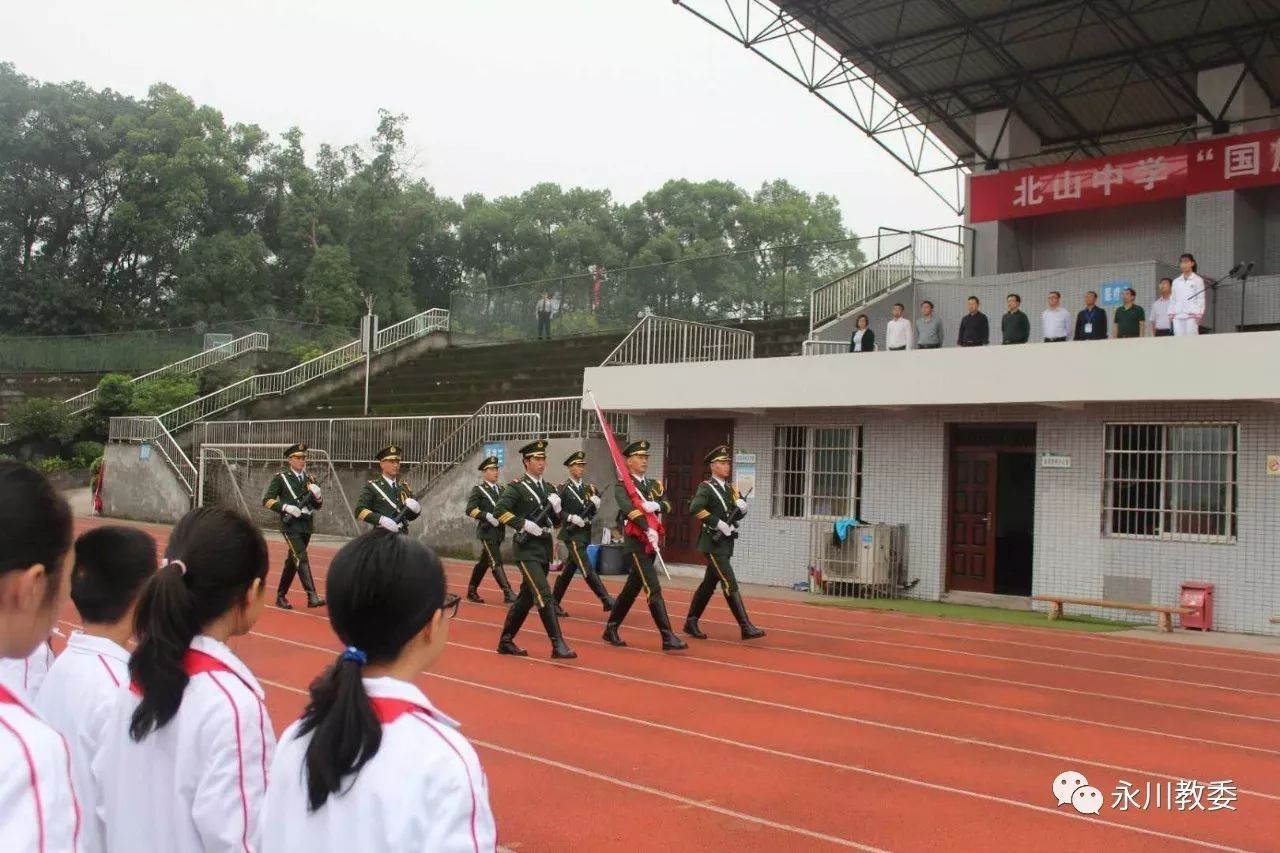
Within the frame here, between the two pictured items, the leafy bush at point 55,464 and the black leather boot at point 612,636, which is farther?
the leafy bush at point 55,464

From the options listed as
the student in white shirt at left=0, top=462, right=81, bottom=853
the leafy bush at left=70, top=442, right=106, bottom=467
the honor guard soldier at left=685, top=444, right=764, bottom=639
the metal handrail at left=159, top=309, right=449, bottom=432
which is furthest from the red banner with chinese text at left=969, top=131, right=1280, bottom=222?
the leafy bush at left=70, top=442, right=106, bottom=467

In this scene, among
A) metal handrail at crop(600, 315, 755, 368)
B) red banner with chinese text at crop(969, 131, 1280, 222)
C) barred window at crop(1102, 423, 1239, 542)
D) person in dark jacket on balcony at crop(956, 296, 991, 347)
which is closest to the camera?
barred window at crop(1102, 423, 1239, 542)

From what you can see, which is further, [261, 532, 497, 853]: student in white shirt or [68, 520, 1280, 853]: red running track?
[68, 520, 1280, 853]: red running track

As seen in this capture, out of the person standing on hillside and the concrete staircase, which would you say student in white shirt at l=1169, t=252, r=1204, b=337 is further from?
the person standing on hillside

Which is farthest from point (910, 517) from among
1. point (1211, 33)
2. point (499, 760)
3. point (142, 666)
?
point (142, 666)

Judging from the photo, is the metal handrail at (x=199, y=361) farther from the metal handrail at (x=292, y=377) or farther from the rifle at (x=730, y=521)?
the rifle at (x=730, y=521)

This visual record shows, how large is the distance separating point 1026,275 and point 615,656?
1312 centimetres

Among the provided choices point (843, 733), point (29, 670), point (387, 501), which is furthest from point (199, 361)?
point (29, 670)

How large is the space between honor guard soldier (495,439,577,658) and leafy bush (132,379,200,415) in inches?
977

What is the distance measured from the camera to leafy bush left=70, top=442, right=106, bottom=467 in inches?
1347

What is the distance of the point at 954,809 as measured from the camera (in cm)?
604

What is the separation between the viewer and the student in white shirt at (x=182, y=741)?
9.02 ft

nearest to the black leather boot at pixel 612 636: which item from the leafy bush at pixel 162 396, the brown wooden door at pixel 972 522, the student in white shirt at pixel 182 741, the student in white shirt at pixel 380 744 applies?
the brown wooden door at pixel 972 522

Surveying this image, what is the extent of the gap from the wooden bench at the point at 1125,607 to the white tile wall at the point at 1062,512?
0.38 metres
